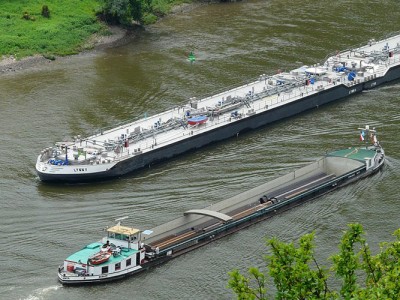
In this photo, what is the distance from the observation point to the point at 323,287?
35.5 metres

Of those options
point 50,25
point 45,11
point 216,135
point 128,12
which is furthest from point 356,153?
point 45,11

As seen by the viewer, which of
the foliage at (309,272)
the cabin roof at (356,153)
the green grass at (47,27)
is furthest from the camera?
the green grass at (47,27)

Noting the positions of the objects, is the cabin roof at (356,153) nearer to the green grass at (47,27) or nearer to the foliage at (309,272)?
the foliage at (309,272)

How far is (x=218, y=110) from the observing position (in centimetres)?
7644

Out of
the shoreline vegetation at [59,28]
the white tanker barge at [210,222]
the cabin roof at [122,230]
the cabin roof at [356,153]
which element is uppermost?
the shoreline vegetation at [59,28]

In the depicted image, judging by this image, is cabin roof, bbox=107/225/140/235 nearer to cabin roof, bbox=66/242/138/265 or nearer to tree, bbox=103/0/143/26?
cabin roof, bbox=66/242/138/265

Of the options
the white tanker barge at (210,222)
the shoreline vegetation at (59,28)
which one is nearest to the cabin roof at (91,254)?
the white tanker barge at (210,222)

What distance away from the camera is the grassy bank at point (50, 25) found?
93.2 m

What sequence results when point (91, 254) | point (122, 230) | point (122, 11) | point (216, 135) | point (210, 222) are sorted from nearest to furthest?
point (91, 254) → point (122, 230) → point (210, 222) → point (216, 135) → point (122, 11)

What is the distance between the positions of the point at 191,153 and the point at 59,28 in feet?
100

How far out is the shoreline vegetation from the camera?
92188 millimetres

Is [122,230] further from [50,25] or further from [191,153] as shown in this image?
[50,25]

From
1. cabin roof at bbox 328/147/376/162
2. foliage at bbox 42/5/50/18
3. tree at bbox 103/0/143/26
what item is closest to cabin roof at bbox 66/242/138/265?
cabin roof at bbox 328/147/376/162

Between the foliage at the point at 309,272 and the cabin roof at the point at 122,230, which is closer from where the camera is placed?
the foliage at the point at 309,272
